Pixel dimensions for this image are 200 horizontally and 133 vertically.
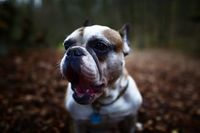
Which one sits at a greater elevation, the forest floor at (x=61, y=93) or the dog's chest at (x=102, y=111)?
the dog's chest at (x=102, y=111)

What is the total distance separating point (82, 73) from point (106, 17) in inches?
121

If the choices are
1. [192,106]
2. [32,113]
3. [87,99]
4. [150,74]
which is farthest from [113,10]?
[87,99]

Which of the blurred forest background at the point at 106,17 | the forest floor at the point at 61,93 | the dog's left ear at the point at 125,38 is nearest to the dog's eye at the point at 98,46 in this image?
the dog's left ear at the point at 125,38

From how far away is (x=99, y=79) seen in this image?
6.23ft

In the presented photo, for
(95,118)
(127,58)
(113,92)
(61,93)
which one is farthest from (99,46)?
(127,58)

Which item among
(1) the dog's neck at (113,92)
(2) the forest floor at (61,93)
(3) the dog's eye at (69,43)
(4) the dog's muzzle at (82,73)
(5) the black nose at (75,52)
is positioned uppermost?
(3) the dog's eye at (69,43)

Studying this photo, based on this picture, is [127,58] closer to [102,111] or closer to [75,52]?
[102,111]

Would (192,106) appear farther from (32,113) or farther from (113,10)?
(113,10)

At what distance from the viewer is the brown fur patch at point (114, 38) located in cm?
194

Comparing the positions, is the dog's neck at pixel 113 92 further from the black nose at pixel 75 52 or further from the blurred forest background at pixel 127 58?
the blurred forest background at pixel 127 58

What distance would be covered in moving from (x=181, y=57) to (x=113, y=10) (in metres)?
1.28

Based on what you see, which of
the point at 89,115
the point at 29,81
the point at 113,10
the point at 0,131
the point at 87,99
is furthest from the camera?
the point at 113,10

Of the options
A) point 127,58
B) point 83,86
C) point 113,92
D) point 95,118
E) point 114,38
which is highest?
point 114,38

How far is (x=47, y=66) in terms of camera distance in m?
4.43
